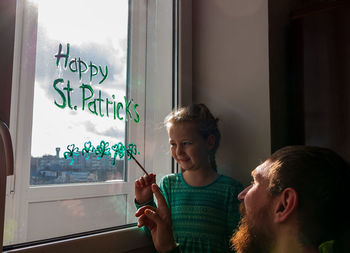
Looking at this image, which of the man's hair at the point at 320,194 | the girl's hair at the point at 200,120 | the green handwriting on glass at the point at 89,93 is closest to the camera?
the man's hair at the point at 320,194

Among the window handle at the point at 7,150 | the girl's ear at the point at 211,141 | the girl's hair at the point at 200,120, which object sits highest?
the girl's hair at the point at 200,120

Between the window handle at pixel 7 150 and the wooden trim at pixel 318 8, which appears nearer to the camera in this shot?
the window handle at pixel 7 150

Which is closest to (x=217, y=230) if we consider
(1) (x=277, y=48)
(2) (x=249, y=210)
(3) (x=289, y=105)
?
(2) (x=249, y=210)

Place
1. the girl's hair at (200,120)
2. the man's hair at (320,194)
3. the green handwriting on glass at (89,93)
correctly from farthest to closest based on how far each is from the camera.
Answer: the girl's hair at (200,120)
the green handwriting on glass at (89,93)
the man's hair at (320,194)

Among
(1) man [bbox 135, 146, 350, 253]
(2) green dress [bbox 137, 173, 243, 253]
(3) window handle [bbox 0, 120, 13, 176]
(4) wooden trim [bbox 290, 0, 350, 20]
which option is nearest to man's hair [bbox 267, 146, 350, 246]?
(1) man [bbox 135, 146, 350, 253]

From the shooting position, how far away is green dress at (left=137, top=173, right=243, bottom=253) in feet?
3.51

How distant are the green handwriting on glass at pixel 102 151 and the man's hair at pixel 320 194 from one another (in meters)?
0.63

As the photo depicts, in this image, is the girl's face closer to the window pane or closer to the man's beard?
the window pane

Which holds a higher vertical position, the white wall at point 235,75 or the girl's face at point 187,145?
the white wall at point 235,75

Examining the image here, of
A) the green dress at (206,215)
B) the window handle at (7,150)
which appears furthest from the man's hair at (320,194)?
the window handle at (7,150)

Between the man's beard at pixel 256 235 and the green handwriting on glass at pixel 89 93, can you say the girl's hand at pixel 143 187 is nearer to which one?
the green handwriting on glass at pixel 89 93

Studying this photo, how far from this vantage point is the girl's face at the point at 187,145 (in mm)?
1125

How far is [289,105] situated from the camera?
1.34 meters

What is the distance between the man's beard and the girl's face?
0.37 metres
